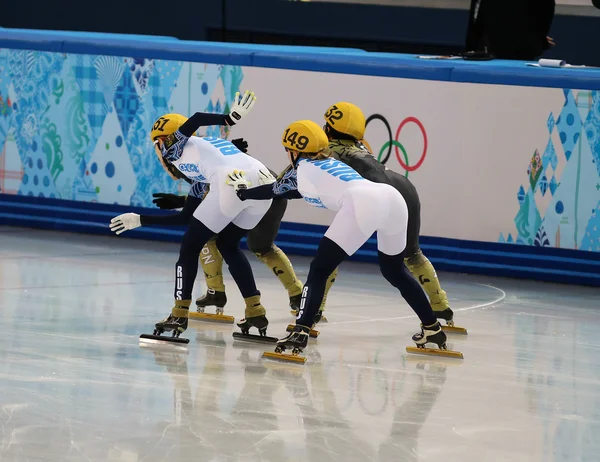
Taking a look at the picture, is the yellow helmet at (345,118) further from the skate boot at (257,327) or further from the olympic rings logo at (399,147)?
the olympic rings logo at (399,147)

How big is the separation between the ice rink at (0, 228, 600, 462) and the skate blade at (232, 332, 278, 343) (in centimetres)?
7

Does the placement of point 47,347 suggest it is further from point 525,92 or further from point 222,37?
point 222,37

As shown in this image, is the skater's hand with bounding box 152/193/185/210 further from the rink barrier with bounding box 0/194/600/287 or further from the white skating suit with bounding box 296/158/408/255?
the rink barrier with bounding box 0/194/600/287

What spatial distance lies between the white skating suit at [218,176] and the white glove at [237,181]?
0.10 meters

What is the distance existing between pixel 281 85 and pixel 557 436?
708 centimetres

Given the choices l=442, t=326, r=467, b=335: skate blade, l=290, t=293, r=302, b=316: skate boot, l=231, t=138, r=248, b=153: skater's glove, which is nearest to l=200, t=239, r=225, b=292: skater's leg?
l=290, t=293, r=302, b=316: skate boot

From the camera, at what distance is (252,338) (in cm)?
941

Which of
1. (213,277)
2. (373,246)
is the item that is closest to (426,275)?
(213,277)

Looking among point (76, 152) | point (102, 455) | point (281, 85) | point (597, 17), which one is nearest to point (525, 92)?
point (281, 85)

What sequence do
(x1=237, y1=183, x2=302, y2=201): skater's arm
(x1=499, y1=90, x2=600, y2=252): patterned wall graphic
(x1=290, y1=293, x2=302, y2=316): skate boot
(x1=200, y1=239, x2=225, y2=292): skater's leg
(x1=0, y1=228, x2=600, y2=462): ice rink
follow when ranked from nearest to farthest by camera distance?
(x1=0, y1=228, x2=600, y2=462): ice rink, (x1=237, y1=183, x2=302, y2=201): skater's arm, (x1=290, y1=293, x2=302, y2=316): skate boot, (x1=200, y1=239, x2=225, y2=292): skater's leg, (x1=499, y1=90, x2=600, y2=252): patterned wall graphic

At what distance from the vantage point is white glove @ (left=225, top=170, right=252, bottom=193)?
9023mm

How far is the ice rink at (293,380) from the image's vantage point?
6.72m

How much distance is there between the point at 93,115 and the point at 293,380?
6912 millimetres

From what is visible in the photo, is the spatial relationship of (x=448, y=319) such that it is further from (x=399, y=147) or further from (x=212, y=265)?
(x=399, y=147)
